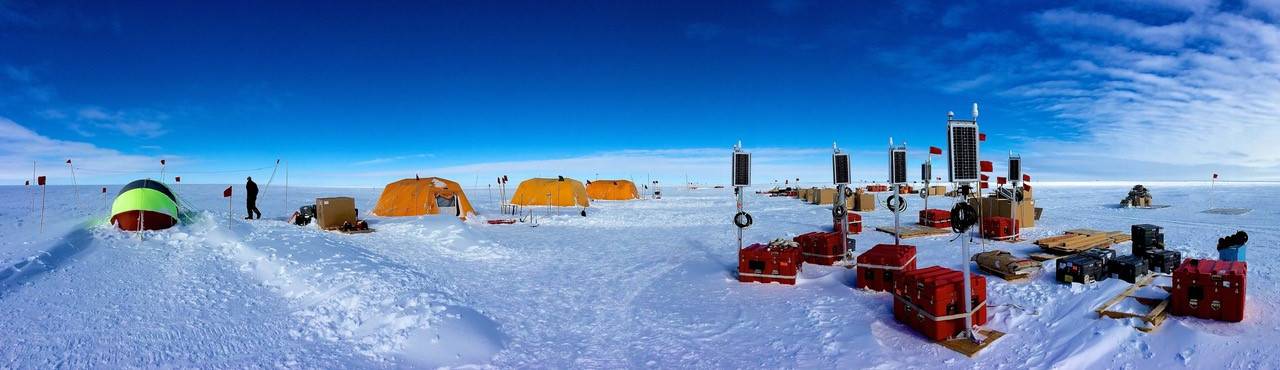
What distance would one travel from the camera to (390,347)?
6809 mm

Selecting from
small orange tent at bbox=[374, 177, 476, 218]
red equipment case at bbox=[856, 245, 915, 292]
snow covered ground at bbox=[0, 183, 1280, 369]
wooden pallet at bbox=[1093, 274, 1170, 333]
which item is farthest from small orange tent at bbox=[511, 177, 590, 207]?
wooden pallet at bbox=[1093, 274, 1170, 333]

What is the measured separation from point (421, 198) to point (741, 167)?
15.5 meters

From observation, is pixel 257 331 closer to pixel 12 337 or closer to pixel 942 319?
pixel 12 337

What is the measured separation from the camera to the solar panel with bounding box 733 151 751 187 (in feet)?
37.0

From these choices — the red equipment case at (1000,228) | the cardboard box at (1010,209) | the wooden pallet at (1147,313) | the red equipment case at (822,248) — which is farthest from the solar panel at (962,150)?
the cardboard box at (1010,209)

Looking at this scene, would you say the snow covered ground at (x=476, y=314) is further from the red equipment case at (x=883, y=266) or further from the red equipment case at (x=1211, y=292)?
the red equipment case at (x=883, y=266)

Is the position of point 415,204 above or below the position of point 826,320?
above

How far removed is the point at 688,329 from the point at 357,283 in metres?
5.40

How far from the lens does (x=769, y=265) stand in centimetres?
982

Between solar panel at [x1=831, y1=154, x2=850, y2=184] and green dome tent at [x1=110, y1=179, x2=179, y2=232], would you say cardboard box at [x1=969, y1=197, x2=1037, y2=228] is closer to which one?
solar panel at [x1=831, y1=154, x2=850, y2=184]

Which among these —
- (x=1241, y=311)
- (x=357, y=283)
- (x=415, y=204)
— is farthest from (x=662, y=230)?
(x=1241, y=311)

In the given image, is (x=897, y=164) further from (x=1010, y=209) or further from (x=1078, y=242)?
(x=1010, y=209)

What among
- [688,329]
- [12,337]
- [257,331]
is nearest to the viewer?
[12,337]

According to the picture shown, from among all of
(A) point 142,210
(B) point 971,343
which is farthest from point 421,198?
(B) point 971,343
